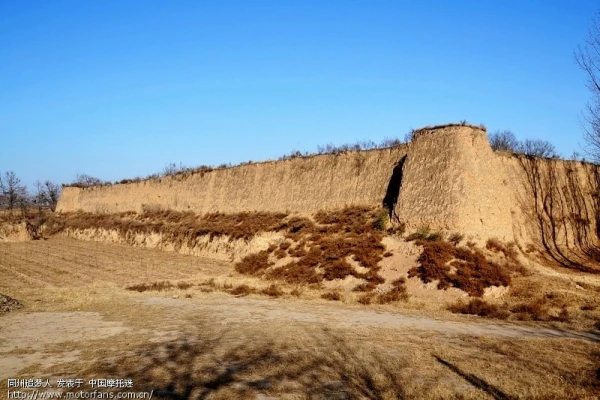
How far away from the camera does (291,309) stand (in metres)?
15.0

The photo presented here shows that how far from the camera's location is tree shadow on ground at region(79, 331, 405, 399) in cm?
736

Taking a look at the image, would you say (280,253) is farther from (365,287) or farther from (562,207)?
(562,207)

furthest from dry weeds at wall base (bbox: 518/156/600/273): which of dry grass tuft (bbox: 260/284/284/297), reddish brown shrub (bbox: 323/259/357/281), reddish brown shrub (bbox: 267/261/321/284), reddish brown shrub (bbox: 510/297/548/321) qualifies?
dry grass tuft (bbox: 260/284/284/297)

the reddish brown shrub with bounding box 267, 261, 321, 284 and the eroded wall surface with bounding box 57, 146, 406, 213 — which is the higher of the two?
the eroded wall surface with bounding box 57, 146, 406, 213

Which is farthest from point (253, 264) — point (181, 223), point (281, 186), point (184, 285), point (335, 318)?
point (181, 223)

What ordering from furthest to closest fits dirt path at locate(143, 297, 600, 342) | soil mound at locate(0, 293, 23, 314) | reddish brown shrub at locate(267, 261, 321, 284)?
reddish brown shrub at locate(267, 261, 321, 284)
soil mound at locate(0, 293, 23, 314)
dirt path at locate(143, 297, 600, 342)

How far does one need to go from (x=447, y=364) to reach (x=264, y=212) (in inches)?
897

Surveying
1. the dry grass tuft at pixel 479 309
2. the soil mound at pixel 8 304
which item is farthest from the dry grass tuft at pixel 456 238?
the soil mound at pixel 8 304

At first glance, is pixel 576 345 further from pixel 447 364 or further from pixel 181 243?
pixel 181 243

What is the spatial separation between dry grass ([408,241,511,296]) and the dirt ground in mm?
2433

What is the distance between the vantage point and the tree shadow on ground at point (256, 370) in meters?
7.36

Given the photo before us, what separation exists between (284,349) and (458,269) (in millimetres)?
9543

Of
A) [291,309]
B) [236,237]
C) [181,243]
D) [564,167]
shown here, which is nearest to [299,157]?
[236,237]

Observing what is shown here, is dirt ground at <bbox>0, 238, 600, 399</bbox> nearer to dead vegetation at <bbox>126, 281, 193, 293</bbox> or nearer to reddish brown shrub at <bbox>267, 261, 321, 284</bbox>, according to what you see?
dead vegetation at <bbox>126, 281, 193, 293</bbox>
